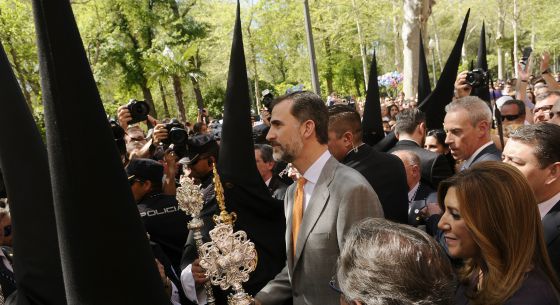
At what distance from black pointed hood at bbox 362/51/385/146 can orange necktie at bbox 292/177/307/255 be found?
3608 millimetres

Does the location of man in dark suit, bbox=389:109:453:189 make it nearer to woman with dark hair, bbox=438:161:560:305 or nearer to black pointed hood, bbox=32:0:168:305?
woman with dark hair, bbox=438:161:560:305

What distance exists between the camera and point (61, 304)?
197 centimetres

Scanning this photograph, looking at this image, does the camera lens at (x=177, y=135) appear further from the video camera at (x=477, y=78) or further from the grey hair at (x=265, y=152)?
the video camera at (x=477, y=78)

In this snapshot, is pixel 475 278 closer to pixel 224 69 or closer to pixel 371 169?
pixel 371 169

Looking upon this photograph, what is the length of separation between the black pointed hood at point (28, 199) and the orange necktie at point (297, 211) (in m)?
1.21

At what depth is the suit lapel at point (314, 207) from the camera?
251cm

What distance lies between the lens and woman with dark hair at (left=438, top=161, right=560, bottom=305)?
186 centimetres

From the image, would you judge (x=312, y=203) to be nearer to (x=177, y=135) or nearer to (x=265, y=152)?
(x=177, y=135)

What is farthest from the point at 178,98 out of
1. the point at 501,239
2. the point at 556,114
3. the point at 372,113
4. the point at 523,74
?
the point at 501,239

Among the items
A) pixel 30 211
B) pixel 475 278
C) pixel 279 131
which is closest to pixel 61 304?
pixel 30 211

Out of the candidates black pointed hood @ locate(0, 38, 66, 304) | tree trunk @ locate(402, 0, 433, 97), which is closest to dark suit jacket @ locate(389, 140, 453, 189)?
black pointed hood @ locate(0, 38, 66, 304)

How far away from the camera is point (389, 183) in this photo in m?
3.72

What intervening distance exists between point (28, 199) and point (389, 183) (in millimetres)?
2619

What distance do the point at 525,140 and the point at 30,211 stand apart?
257 centimetres
